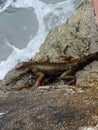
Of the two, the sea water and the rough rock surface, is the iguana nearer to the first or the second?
the rough rock surface

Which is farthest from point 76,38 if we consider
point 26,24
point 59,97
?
point 26,24

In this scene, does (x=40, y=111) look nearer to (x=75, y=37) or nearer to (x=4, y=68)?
(x=75, y=37)

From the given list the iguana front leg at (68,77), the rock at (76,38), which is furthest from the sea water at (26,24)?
the iguana front leg at (68,77)

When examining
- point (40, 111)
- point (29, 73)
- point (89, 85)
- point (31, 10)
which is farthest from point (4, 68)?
point (40, 111)

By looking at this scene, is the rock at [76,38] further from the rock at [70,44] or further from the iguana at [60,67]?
the iguana at [60,67]

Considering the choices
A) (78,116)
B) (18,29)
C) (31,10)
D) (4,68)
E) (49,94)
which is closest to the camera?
(78,116)

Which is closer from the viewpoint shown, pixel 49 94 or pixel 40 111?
pixel 40 111

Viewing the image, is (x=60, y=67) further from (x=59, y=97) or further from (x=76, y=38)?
(x=59, y=97)

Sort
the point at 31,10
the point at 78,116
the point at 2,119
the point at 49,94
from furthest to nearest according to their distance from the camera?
the point at 31,10
the point at 49,94
the point at 2,119
the point at 78,116
